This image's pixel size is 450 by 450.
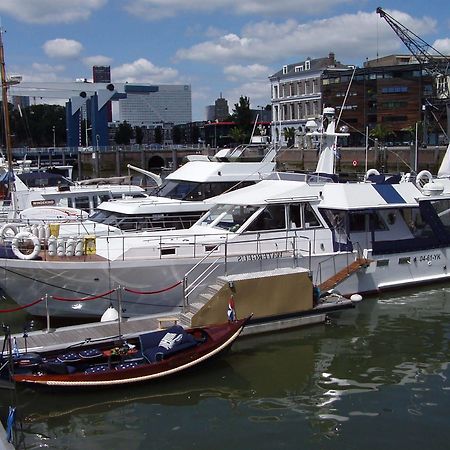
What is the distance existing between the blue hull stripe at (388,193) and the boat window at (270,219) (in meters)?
3.06

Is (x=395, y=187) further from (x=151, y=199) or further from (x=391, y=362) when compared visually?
(x=151, y=199)

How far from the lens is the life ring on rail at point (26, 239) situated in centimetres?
1536

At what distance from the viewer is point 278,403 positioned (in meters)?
11.1

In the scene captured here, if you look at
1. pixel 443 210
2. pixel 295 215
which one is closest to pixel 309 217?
pixel 295 215

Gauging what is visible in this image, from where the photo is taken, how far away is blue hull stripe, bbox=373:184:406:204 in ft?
58.9

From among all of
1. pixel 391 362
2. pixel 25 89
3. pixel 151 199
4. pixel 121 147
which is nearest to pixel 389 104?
pixel 121 147

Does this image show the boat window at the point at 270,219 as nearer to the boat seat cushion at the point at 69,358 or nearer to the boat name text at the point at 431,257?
the boat name text at the point at 431,257

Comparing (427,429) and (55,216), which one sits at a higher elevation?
(55,216)

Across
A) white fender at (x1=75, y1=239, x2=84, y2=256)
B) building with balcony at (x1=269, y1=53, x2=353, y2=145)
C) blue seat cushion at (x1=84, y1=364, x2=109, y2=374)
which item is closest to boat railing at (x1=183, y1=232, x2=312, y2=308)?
white fender at (x1=75, y1=239, x2=84, y2=256)

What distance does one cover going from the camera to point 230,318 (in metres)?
13.3

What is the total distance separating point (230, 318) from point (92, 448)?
4.51m

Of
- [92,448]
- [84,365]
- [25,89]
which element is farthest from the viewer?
[25,89]

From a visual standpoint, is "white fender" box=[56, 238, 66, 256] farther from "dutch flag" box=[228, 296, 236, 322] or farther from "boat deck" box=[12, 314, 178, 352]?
"dutch flag" box=[228, 296, 236, 322]

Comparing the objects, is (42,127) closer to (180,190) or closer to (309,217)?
(180,190)
